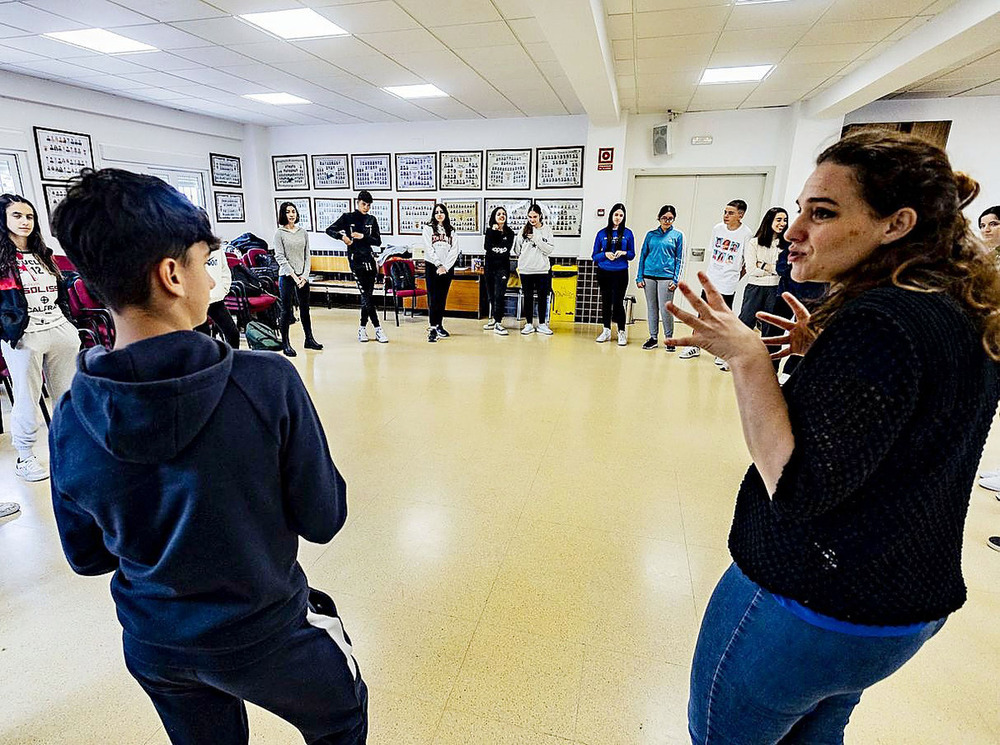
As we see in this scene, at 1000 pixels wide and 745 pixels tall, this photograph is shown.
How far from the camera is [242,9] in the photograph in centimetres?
395

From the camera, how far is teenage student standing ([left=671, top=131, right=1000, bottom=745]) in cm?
66

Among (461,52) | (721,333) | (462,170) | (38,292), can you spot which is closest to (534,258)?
(461,52)

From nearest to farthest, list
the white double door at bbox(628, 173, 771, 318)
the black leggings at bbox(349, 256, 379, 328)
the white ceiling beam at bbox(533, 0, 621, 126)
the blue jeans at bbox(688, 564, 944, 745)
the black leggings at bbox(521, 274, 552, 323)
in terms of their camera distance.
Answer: the blue jeans at bbox(688, 564, 944, 745) < the white ceiling beam at bbox(533, 0, 621, 126) < the black leggings at bbox(349, 256, 379, 328) < the black leggings at bbox(521, 274, 552, 323) < the white double door at bbox(628, 173, 771, 318)

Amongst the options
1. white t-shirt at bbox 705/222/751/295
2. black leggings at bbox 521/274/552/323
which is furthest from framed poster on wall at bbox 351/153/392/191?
white t-shirt at bbox 705/222/751/295

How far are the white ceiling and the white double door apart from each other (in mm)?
981

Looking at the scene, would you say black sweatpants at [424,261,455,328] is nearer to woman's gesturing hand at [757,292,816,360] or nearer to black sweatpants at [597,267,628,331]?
black sweatpants at [597,267,628,331]

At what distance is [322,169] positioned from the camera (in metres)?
8.78

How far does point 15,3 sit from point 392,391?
13.1 ft

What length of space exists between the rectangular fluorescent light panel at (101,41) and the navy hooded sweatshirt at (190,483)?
5.47 metres

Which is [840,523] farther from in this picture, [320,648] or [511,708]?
[511,708]

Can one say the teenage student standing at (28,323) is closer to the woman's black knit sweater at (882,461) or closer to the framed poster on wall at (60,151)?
the woman's black knit sweater at (882,461)

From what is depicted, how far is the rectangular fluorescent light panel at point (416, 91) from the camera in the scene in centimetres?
611

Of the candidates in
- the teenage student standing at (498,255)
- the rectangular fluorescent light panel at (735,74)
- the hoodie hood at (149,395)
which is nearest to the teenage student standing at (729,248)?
the rectangular fluorescent light panel at (735,74)

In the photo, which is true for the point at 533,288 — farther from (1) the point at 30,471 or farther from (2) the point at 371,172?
(1) the point at 30,471
